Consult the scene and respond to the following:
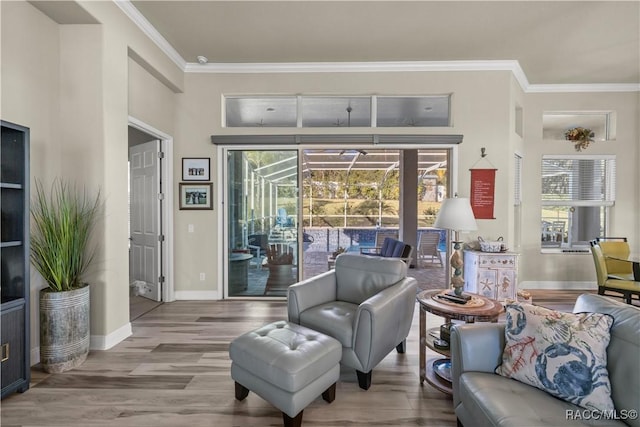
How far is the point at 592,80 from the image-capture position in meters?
4.52

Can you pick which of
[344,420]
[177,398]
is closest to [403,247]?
[344,420]

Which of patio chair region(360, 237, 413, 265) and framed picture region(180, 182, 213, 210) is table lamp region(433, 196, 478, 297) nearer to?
patio chair region(360, 237, 413, 265)

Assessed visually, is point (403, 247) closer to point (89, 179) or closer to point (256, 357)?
point (256, 357)

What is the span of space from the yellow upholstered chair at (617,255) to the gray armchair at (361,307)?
3338 mm

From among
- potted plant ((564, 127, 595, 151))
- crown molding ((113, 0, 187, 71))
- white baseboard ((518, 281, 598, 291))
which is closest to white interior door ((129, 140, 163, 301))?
crown molding ((113, 0, 187, 71))

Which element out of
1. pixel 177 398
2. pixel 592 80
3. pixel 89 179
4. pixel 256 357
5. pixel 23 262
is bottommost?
pixel 177 398

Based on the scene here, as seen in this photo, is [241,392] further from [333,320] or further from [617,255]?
[617,255]

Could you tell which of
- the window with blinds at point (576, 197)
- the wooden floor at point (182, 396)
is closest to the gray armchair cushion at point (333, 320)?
the wooden floor at point (182, 396)

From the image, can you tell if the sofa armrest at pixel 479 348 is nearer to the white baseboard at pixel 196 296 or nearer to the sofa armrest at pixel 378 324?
the sofa armrest at pixel 378 324

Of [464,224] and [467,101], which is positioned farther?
[467,101]

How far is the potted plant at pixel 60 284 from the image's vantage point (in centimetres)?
234

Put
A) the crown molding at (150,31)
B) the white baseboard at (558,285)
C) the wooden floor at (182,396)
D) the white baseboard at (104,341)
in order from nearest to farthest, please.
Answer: the wooden floor at (182,396), the white baseboard at (104,341), the crown molding at (150,31), the white baseboard at (558,285)

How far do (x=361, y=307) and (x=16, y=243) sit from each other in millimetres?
2393

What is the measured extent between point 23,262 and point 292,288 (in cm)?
189
